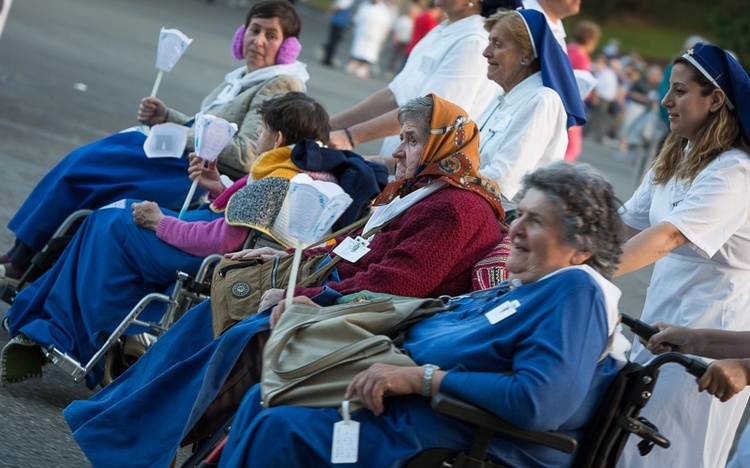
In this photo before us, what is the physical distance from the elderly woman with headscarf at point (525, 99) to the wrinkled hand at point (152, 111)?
196 centimetres

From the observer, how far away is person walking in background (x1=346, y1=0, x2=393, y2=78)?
24.4 metres

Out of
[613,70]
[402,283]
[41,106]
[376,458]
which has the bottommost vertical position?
[41,106]

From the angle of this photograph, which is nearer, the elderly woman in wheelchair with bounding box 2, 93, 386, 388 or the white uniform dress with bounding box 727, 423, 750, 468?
the white uniform dress with bounding box 727, 423, 750, 468

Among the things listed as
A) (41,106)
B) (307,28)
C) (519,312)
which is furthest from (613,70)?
(519,312)

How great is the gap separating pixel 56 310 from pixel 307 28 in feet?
93.9

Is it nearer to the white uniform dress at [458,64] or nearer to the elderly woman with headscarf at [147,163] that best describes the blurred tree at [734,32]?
the white uniform dress at [458,64]

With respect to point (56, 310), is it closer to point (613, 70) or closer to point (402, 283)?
point (402, 283)

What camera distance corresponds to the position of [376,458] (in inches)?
120

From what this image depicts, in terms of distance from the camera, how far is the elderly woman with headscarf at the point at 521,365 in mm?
2924

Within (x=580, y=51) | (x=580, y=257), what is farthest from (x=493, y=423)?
(x=580, y=51)

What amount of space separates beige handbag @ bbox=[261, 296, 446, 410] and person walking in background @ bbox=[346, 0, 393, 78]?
836 inches

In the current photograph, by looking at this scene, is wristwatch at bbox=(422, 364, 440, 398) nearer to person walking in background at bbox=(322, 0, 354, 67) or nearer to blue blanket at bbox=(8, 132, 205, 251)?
blue blanket at bbox=(8, 132, 205, 251)

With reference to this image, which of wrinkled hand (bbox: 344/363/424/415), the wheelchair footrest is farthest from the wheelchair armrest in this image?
the wheelchair footrest

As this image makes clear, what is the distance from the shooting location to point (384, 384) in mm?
3082
